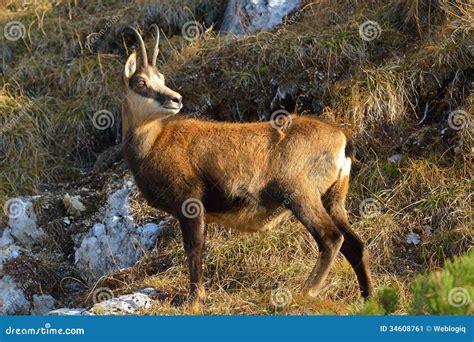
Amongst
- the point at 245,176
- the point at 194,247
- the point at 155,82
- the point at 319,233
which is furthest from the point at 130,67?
the point at 319,233

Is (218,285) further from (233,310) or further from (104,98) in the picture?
(104,98)

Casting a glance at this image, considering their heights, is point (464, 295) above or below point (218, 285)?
above

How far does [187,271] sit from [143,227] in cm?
89

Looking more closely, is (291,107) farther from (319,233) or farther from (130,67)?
(319,233)

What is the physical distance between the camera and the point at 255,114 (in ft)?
30.9

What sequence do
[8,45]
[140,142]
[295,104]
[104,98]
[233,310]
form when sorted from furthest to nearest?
[8,45]
[104,98]
[295,104]
[140,142]
[233,310]

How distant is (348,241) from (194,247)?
1282 millimetres

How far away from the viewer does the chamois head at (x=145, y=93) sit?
7418 millimetres

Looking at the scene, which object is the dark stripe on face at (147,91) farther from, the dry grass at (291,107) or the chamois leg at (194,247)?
the dry grass at (291,107)

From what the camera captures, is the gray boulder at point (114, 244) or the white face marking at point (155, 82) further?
the gray boulder at point (114, 244)

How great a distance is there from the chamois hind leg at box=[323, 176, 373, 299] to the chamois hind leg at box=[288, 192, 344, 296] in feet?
0.76

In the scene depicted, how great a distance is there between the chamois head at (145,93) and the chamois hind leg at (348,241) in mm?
1485

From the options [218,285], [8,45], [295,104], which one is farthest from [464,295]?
[8,45]

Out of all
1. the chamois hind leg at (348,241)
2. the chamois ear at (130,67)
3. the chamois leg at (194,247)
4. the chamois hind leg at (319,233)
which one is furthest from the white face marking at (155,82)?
the chamois hind leg at (348,241)
